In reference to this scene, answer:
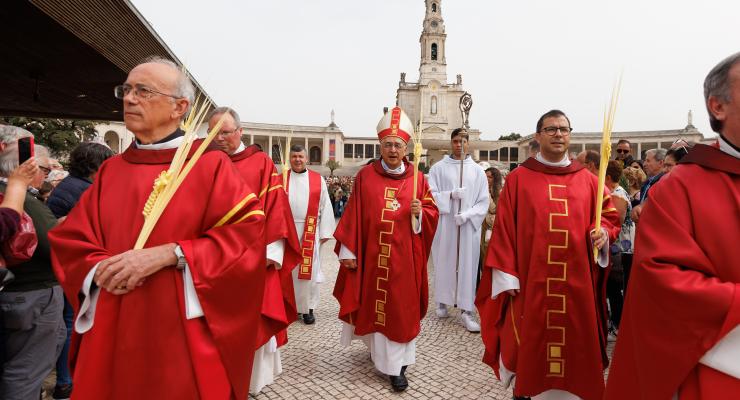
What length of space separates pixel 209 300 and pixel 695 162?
2294 mm

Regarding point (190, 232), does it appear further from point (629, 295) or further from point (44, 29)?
point (44, 29)

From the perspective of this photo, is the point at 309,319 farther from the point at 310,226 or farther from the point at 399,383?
the point at 399,383

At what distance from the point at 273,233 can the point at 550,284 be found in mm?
2273

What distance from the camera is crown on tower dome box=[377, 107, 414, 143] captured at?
4676mm

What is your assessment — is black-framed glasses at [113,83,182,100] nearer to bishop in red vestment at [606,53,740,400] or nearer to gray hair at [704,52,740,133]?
bishop in red vestment at [606,53,740,400]

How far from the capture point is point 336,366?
4648mm

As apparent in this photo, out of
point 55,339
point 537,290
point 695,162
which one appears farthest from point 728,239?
point 55,339

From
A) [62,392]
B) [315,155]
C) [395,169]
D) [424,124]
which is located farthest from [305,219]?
[315,155]

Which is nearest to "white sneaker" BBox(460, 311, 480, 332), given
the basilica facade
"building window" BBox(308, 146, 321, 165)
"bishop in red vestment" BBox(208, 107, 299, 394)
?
"bishop in red vestment" BBox(208, 107, 299, 394)

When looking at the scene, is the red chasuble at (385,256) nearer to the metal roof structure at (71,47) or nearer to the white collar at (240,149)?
the white collar at (240,149)

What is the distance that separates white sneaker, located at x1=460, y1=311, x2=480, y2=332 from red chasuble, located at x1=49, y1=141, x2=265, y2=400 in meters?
4.22

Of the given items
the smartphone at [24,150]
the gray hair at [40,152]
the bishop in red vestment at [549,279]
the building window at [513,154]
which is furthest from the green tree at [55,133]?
the building window at [513,154]

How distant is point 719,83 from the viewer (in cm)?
175

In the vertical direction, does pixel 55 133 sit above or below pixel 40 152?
above
